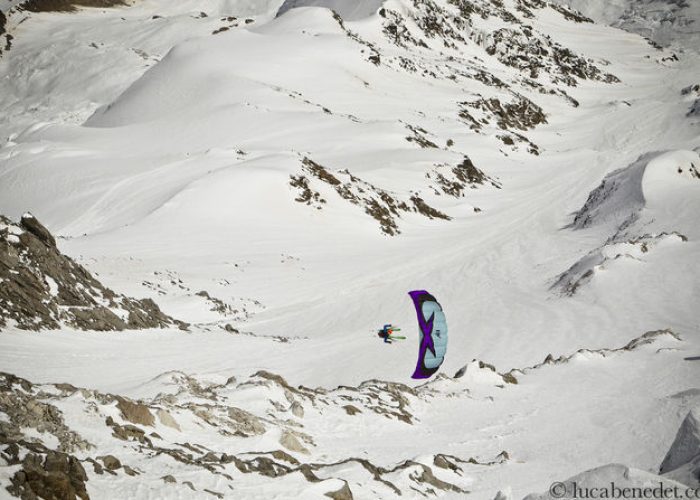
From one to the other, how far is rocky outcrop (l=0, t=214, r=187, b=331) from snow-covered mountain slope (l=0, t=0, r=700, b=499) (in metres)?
0.80

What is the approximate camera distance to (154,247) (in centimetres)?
3662

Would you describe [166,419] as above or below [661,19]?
above

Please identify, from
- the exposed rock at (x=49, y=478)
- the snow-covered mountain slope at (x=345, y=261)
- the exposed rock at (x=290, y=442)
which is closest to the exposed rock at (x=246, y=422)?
the snow-covered mountain slope at (x=345, y=261)

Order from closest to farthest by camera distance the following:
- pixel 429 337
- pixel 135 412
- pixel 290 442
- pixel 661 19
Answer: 1. pixel 135 412
2. pixel 290 442
3. pixel 429 337
4. pixel 661 19

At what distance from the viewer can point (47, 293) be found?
60.8ft

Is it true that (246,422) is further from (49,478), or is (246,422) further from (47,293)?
(47,293)

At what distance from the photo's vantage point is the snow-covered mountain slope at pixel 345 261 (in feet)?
39.2

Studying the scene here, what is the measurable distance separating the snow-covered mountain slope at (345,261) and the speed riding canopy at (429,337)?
94 centimetres

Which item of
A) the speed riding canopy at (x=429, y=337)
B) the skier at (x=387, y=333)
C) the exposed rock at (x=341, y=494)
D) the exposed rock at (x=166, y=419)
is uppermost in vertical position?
the exposed rock at (x=341, y=494)

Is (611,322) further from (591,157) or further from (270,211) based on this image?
(591,157)

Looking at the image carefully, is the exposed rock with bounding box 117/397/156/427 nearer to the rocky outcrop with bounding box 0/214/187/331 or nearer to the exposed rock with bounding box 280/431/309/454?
the exposed rock with bounding box 280/431/309/454

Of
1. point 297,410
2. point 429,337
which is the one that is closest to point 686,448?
point 297,410

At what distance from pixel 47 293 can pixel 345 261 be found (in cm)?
2213

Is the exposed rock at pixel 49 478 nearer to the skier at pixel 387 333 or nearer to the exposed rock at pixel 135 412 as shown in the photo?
the exposed rock at pixel 135 412
